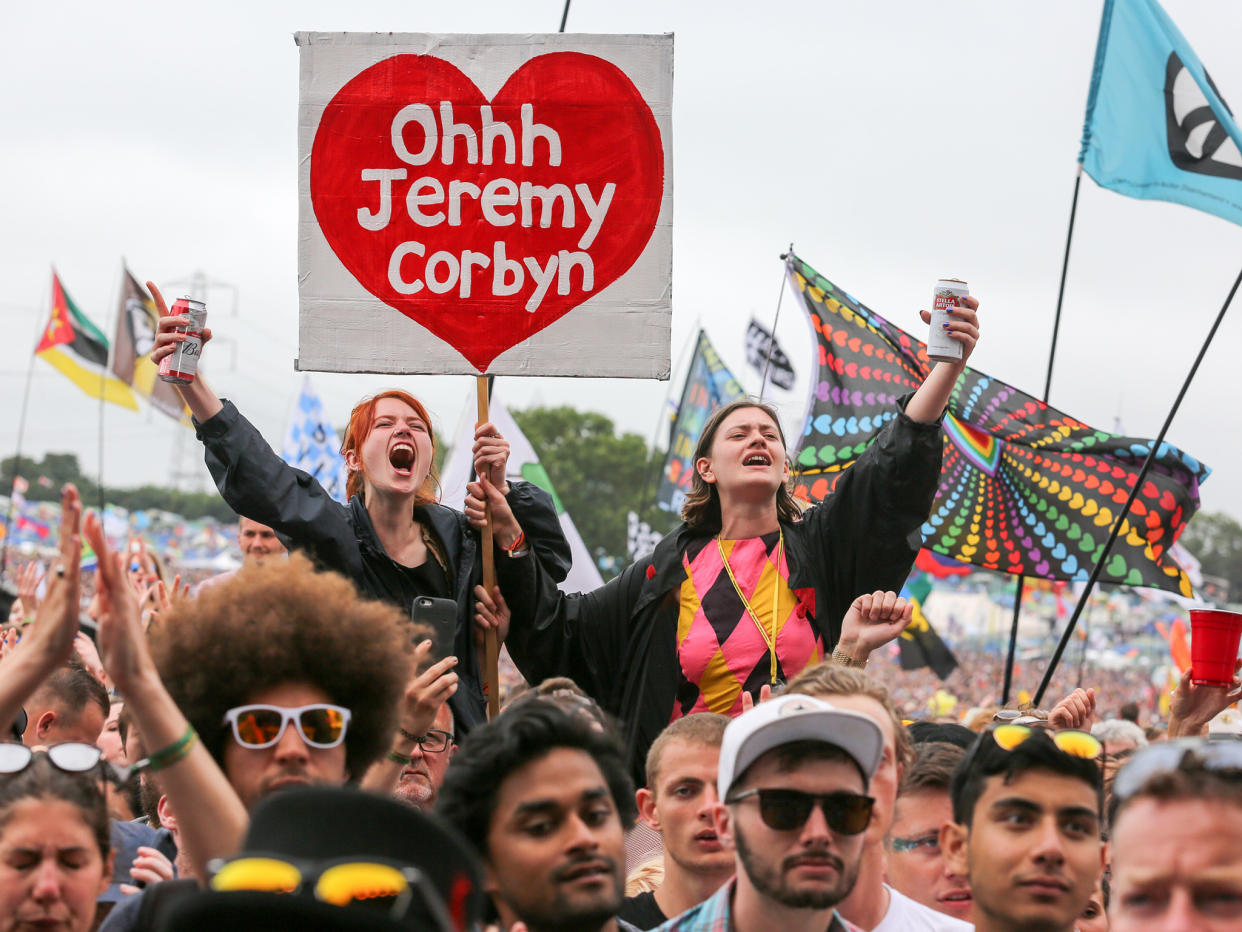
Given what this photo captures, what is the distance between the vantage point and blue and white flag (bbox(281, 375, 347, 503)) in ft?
35.2

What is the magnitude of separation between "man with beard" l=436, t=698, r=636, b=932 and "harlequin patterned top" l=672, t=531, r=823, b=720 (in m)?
1.67

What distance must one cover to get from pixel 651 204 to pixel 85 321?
1441 centimetres

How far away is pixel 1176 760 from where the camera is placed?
103 inches

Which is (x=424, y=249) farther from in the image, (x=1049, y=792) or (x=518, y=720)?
(x=1049, y=792)

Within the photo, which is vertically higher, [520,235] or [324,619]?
[520,235]

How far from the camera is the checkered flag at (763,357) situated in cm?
1872

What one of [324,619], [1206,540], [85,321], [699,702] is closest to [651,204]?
[699,702]

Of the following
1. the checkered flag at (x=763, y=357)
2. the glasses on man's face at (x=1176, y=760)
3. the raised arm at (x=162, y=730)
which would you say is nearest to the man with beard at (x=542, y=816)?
the raised arm at (x=162, y=730)

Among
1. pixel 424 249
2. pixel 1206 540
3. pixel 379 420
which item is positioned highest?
pixel 424 249

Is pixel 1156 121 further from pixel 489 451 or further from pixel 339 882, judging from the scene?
pixel 339 882

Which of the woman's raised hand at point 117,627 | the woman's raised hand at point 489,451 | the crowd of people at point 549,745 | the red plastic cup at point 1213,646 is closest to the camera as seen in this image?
the crowd of people at point 549,745

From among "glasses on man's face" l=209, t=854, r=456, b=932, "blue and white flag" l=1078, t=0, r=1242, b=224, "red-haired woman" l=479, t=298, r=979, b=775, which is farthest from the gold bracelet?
"blue and white flag" l=1078, t=0, r=1242, b=224

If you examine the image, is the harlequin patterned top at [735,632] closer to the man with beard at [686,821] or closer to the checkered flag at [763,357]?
the man with beard at [686,821]

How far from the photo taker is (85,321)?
18078 millimetres
